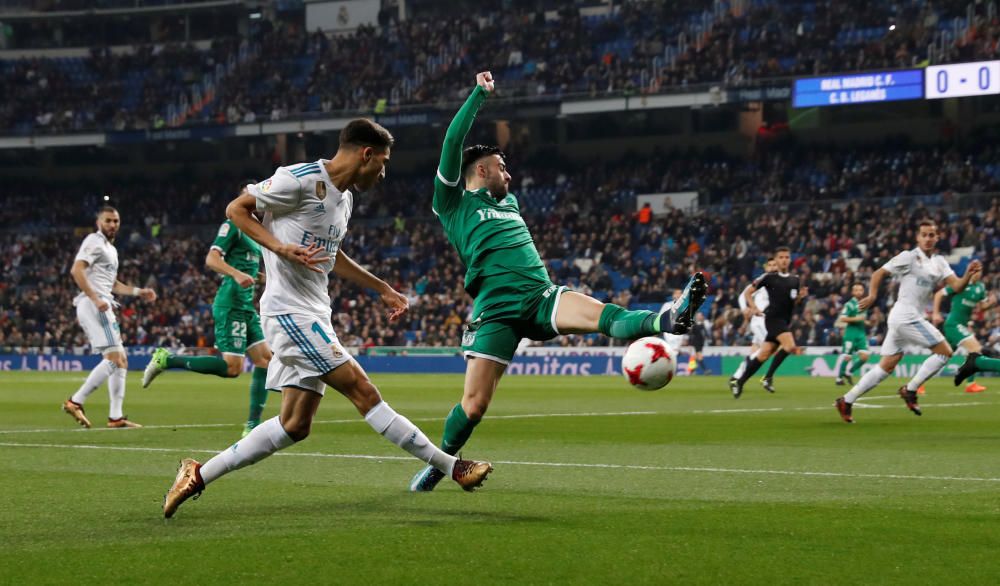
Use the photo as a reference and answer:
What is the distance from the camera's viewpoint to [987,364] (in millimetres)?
14602

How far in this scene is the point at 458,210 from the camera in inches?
359

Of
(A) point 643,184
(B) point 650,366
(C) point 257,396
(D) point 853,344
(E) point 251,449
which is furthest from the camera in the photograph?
(A) point 643,184

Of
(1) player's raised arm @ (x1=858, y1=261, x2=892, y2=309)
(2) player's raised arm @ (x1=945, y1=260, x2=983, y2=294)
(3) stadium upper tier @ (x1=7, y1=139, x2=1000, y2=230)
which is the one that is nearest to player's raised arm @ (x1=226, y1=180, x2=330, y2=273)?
(1) player's raised arm @ (x1=858, y1=261, x2=892, y2=309)

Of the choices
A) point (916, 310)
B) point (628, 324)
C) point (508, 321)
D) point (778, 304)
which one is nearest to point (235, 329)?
point (508, 321)

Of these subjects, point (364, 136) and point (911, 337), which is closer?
point (364, 136)

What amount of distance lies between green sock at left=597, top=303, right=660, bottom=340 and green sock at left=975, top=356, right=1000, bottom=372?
766 centimetres

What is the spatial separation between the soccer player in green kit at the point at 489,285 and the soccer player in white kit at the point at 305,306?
33.3 inches

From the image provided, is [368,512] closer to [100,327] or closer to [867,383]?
[100,327]

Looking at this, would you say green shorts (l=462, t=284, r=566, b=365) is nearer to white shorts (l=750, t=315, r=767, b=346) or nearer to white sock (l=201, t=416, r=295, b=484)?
white sock (l=201, t=416, r=295, b=484)

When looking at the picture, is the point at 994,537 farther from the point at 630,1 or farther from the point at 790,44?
the point at 630,1

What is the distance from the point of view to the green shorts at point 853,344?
28016mm

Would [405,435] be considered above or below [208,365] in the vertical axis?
above

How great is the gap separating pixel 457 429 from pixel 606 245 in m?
37.1

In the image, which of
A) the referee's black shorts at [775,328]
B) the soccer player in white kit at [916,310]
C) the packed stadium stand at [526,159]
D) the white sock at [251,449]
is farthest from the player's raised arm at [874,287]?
the packed stadium stand at [526,159]
